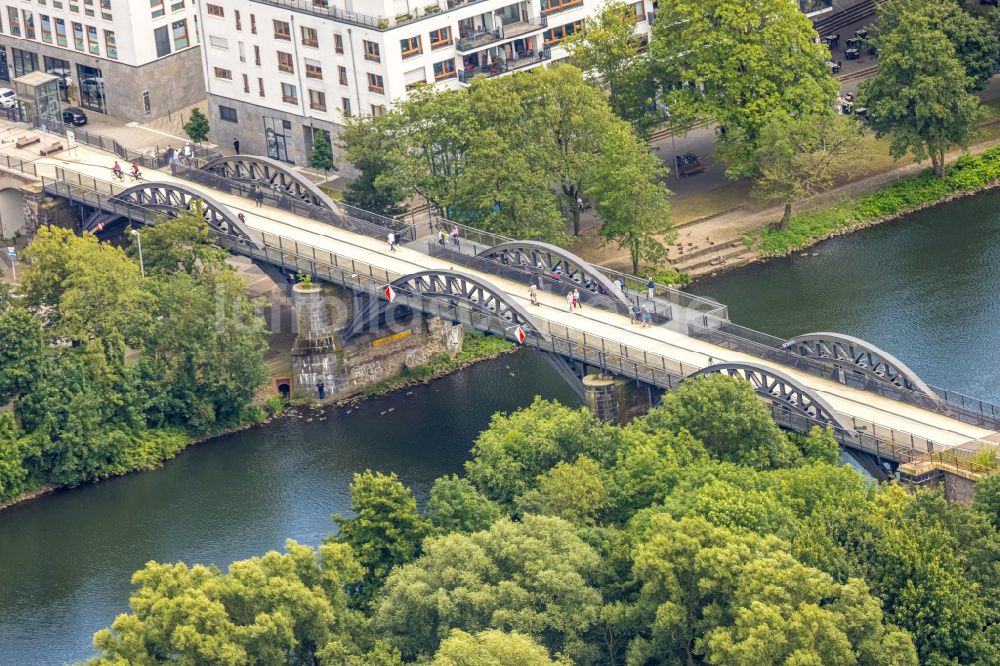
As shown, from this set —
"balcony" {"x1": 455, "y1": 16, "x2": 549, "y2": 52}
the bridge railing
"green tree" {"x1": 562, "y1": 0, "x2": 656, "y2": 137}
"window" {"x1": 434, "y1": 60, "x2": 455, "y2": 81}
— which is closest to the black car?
"window" {"x1": 434, "y1": 60, "x2": 455, "y2": 81}

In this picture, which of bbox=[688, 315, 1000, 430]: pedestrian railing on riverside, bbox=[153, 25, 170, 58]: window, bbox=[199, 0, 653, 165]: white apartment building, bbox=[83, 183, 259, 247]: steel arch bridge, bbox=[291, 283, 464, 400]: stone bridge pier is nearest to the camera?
bbox=[688, 315, 1000, 430]: pedestrian railing on riverside

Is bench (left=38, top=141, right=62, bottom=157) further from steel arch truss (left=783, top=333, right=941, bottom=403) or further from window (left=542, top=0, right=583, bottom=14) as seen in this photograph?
steel arch truss (left=783, top=333, right=941, bottom=403)

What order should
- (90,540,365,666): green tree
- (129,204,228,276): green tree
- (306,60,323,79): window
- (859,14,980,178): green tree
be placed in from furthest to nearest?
(306,60,323,79): window, (859,14,980,178): green tree, (129,204,228,276): green tree, (90,540,365,666): green tree

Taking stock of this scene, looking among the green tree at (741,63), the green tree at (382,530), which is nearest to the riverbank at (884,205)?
the green tree at (741,63)

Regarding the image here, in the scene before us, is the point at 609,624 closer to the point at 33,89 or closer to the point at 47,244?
the point at 47,244

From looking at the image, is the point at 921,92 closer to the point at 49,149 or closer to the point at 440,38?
the point at 440,38
